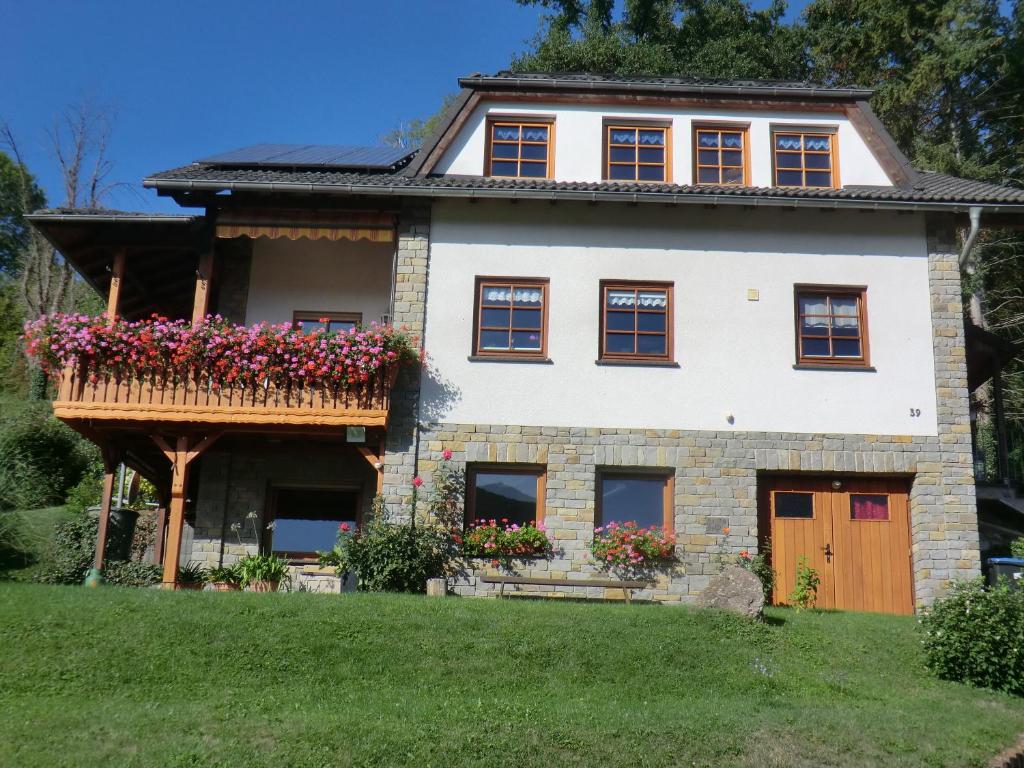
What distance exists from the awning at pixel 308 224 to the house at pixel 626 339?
0.04 metres

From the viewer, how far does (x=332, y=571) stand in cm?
1397

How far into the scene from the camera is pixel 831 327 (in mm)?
14273

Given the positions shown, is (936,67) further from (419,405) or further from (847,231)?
(419,405)

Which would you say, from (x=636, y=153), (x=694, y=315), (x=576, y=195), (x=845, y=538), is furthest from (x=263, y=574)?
(x=636, y=153)

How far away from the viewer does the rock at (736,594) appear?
1127 centimetres

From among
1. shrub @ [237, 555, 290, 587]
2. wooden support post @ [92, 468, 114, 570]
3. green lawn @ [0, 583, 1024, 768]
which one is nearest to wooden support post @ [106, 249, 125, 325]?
wooden support post @ [92, 468, 114, 570]

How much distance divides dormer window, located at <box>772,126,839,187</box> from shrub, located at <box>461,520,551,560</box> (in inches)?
264

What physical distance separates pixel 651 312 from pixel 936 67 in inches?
625

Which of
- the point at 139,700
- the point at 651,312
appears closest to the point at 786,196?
the point at 651,312

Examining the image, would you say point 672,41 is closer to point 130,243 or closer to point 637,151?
point 637,151

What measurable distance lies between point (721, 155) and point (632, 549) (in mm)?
6431

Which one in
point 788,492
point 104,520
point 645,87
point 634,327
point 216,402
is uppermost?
point 645,87

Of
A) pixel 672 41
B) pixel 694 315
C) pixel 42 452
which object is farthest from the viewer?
pixel 672 41

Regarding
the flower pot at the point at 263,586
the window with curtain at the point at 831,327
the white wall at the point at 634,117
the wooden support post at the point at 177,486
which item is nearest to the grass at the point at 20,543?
the wooden support post at the point at 177,486
